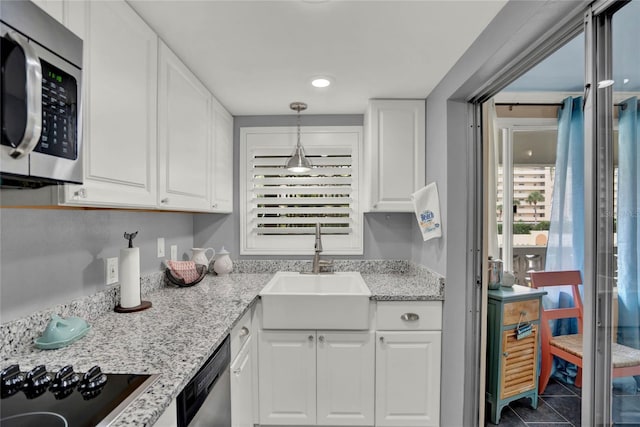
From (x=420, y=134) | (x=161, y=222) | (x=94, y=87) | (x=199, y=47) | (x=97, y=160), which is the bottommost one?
(x=161, y=222)

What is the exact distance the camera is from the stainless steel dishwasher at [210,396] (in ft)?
3.16

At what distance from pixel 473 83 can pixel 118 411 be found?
Result: 1898mm

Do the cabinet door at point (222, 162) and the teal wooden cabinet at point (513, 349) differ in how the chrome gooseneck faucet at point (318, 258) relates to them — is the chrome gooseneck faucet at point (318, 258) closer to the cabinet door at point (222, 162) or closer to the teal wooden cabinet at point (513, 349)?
the cabinet door at point (222, 162)

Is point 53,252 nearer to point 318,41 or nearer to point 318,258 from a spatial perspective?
point 318,41

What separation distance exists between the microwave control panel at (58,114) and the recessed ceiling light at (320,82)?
136 centimetres

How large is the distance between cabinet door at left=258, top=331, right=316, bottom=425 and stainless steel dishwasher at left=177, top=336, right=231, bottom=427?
1.87 feet

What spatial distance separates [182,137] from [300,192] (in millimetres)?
1114

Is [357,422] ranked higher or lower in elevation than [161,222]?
lower

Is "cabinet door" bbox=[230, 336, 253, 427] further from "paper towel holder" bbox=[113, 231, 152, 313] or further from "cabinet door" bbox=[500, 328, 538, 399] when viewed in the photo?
Result: "cabinet door" bbox=[500, 328, 538, 399]

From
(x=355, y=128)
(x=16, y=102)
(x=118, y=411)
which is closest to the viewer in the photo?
(x=16, y=102)

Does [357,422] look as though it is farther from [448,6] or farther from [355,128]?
[448,6]

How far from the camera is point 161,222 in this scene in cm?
213

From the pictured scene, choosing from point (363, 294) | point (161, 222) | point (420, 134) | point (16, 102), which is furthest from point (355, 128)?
point (16, 102)

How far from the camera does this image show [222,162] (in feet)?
7.80
